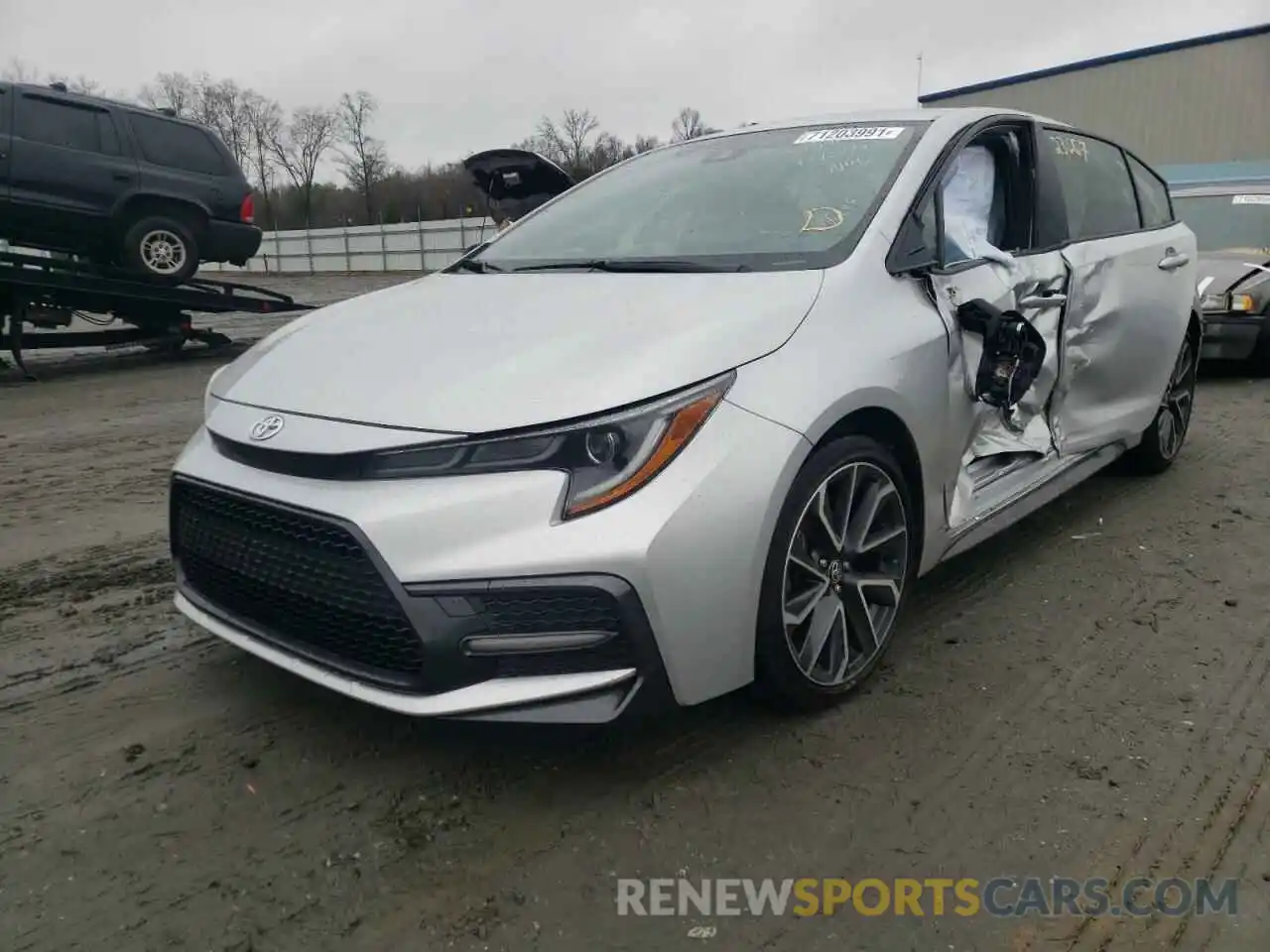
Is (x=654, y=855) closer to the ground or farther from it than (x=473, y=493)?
closer to the ground

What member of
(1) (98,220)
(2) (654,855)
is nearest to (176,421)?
(1) (98,220)

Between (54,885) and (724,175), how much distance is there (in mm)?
2746

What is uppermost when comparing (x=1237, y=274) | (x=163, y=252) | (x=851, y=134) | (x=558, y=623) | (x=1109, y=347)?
(x=851, y=134)

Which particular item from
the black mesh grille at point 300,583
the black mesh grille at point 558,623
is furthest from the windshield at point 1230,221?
the black mesh grille at point 300,583

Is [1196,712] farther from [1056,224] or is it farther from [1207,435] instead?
[1207,435]

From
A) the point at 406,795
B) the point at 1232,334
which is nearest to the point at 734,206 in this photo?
the point at 406,795

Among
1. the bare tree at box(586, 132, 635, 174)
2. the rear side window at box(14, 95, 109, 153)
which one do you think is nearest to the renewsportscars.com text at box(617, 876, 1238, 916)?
the rear side window at box(14, 95, 109, 153)

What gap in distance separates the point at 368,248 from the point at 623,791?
125 ft

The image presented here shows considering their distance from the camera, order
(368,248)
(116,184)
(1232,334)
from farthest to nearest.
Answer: (368,248), (116,184), (1232,334)

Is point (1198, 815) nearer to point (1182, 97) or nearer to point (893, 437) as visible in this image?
point (893, 437)

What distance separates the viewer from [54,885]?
2057 millimetres

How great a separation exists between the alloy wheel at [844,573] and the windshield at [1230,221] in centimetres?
727

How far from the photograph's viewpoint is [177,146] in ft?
34.3

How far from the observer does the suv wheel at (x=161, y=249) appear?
10.1m
